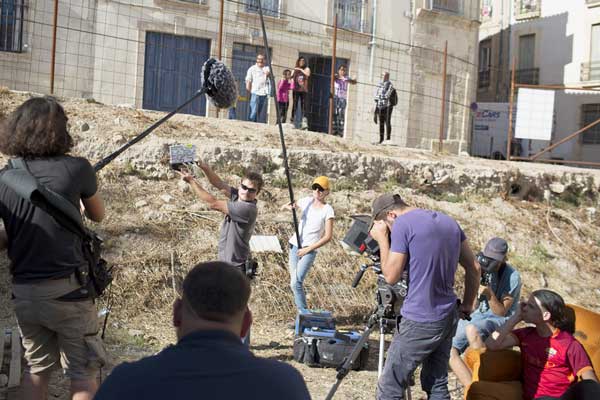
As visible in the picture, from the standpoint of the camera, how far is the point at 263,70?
13648 mm

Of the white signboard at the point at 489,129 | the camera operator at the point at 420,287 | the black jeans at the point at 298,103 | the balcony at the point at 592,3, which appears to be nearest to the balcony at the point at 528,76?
the balcony at the point at 592,3

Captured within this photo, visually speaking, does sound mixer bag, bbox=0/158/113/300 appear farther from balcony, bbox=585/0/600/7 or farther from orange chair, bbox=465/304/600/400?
balcony, bbox=585/0/600/7

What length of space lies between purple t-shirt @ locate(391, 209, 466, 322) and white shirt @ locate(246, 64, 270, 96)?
9783 mm

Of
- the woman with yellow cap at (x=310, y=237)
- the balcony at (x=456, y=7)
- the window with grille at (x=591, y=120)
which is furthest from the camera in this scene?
the window with grille at (x=591, y=120)

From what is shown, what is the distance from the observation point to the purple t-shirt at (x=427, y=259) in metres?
4.02

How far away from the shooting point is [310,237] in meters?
7.10

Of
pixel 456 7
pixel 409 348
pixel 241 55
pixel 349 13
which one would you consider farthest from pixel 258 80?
pixel 456 7

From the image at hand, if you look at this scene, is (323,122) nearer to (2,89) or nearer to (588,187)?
(588,187)

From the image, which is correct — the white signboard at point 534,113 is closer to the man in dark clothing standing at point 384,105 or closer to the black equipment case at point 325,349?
the man in dark clothing standing at point 384,105

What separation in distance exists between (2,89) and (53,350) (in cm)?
722

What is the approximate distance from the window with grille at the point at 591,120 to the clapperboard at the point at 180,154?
25972 millimetres

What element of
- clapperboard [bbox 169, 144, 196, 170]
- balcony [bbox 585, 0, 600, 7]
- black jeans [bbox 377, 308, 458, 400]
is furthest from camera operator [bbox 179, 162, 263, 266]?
balcony [bbox 585, 0, 600, 7]

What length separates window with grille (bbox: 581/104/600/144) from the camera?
2817 cm

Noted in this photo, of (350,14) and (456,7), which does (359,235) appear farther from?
(456,7)
